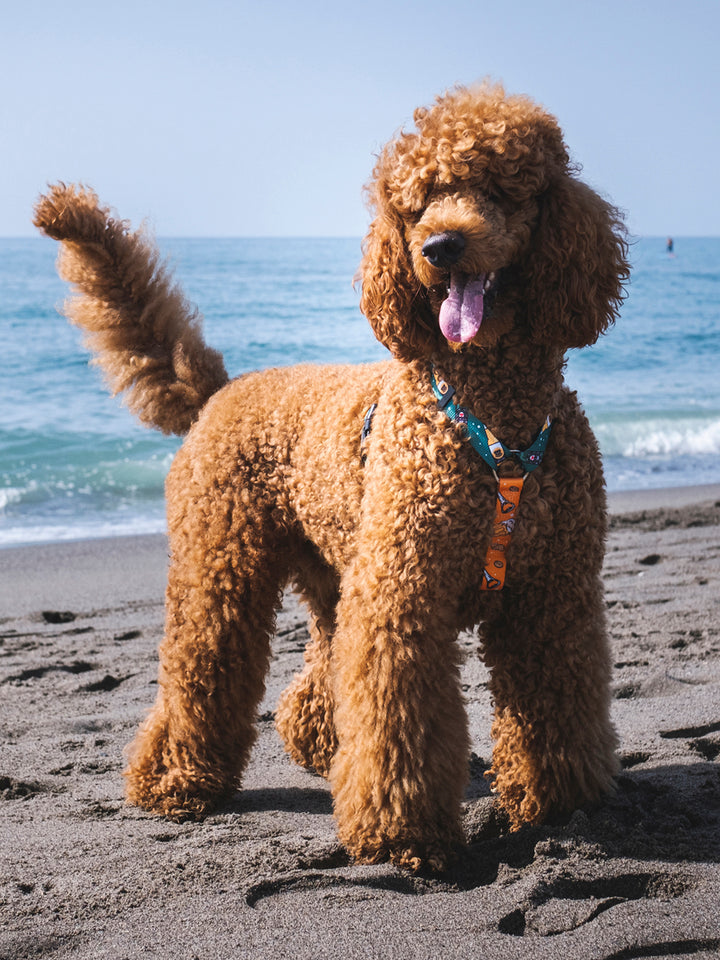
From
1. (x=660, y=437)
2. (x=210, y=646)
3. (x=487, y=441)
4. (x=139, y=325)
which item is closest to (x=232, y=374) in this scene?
(x=660, y=437)

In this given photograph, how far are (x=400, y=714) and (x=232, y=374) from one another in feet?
47.2

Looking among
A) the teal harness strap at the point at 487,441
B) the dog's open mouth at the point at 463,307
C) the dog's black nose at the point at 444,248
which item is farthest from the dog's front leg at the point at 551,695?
the dog's black nose at the point at 444,248

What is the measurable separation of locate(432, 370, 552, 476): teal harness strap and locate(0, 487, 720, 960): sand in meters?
1.13

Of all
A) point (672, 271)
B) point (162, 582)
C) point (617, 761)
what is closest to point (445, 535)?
point (617, 761)

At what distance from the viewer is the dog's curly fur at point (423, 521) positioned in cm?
246

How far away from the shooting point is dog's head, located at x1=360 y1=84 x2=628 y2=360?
2377 millimetres

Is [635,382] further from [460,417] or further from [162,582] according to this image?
[460,417]

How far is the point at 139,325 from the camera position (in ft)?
11.7

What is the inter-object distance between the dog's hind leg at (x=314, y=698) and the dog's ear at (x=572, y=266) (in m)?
1.37

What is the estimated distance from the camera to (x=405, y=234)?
2551 mm

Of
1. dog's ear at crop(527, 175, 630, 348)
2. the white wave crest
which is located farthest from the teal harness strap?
the white wave crest

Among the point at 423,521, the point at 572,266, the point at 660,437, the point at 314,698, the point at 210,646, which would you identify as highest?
the point at 572,266

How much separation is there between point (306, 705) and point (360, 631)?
→ 1.10m

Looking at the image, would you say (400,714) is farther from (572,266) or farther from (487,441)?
(572,266)
